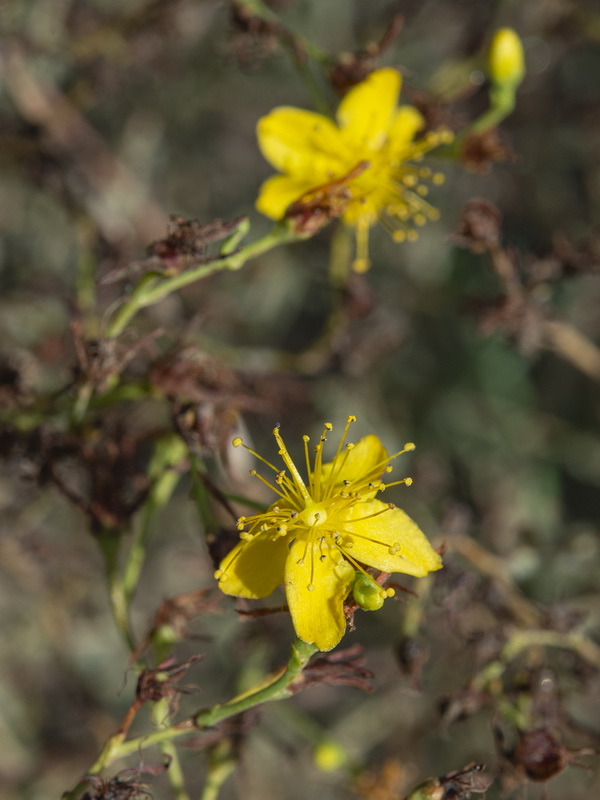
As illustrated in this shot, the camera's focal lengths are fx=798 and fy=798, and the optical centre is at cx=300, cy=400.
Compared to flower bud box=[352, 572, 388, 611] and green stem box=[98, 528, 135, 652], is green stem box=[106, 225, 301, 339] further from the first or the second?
flower bud box=[352, 572, 388, 611]

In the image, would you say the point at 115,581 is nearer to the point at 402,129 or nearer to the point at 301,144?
the point at 301,144

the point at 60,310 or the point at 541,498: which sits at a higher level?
the point at 60,310

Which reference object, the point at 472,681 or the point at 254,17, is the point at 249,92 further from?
the point at 472,681

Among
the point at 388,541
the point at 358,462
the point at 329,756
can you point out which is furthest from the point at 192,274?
the point at 329,756

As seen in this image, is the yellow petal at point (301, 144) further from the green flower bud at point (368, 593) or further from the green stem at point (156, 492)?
the green flower bud at point (368, 593)

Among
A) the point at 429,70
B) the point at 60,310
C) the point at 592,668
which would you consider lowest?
the point at 592,668

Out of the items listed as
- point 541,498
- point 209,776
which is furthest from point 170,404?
point 541,498
